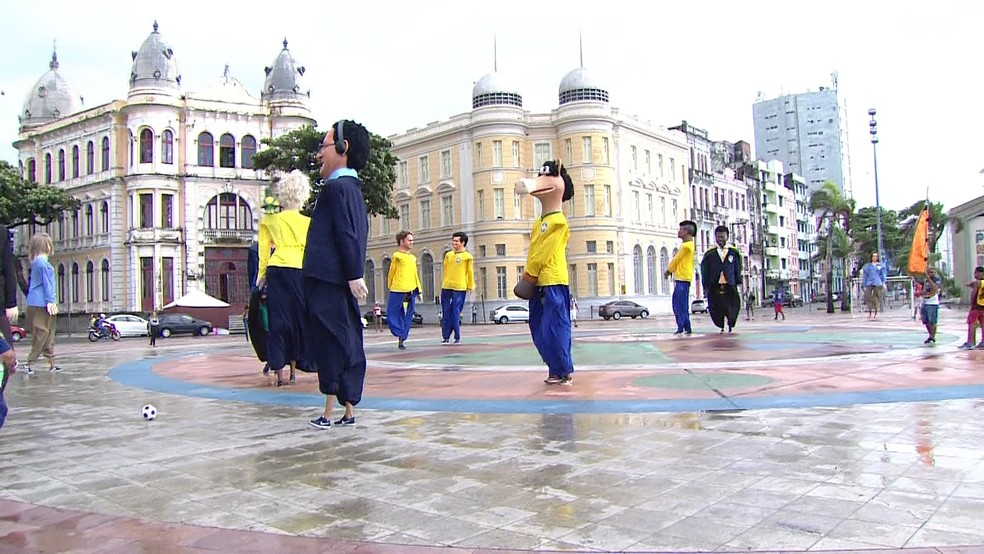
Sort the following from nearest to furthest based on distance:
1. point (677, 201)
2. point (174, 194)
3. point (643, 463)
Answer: point (643, 463) → point (174, 194) → point (677, 201)

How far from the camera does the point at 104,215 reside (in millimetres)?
50281

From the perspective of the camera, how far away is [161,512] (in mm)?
3264

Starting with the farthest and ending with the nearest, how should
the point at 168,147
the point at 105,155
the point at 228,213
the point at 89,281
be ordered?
the point at 89,281 < the point at 105,155 < the point at 228,213 < the point at 168,147

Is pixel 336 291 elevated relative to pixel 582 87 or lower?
lower

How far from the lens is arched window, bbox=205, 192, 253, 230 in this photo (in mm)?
49281

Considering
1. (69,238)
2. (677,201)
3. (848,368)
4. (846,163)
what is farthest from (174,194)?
(846,163)

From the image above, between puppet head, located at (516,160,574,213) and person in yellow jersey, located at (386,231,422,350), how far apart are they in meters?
5.11

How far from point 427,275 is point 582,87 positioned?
17.3m

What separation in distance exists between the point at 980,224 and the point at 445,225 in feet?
105

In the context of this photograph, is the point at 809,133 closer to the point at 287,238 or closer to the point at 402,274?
the point at 402,274

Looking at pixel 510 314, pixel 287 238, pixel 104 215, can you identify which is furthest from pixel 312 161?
pixel 287 238

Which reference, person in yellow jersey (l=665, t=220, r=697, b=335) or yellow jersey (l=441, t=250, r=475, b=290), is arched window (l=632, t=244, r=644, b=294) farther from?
yellow jersey (l=441, t=250, r=475, b=290)

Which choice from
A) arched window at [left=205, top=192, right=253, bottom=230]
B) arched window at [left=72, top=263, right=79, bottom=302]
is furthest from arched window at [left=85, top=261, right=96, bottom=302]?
arched window at [left=205, top=192, right=253, bottom=230]

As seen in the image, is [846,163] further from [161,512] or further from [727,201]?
[161,512]
